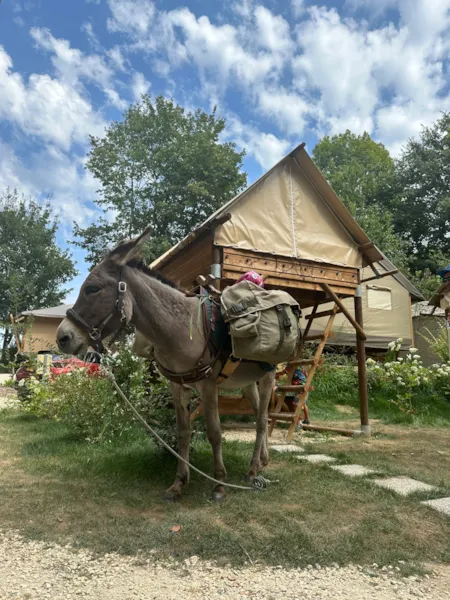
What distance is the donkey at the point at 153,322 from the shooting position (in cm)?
365

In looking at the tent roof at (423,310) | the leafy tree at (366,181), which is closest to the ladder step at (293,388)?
the tent roof at (423,310)

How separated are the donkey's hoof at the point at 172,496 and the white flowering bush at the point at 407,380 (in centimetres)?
777

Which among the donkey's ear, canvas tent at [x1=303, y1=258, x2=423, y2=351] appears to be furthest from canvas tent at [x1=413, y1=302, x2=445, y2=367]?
the donkey's ear

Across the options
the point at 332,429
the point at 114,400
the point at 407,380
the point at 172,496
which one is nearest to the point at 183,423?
the point at 172,496

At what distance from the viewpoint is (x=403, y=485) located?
4.62 m

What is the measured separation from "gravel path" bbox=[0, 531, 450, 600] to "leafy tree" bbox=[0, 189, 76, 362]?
3002 cm

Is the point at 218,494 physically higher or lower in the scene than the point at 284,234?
lower

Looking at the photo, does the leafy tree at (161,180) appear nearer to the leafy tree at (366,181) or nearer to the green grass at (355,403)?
the leafy tree at (366,181)

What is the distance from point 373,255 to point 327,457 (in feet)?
13.4

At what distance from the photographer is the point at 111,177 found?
29.2 meters

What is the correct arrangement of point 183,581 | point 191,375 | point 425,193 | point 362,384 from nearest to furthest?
1. point 183,581
2. point 191,375
3. point 362,384
4. point 425,193

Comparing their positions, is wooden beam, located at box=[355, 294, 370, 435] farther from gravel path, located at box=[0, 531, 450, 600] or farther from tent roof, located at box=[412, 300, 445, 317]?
tent roof, located at box=[412, 300, 445, 317]

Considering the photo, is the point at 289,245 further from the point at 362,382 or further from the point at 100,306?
the point at 100,306

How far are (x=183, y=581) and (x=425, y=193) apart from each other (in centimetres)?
2989
